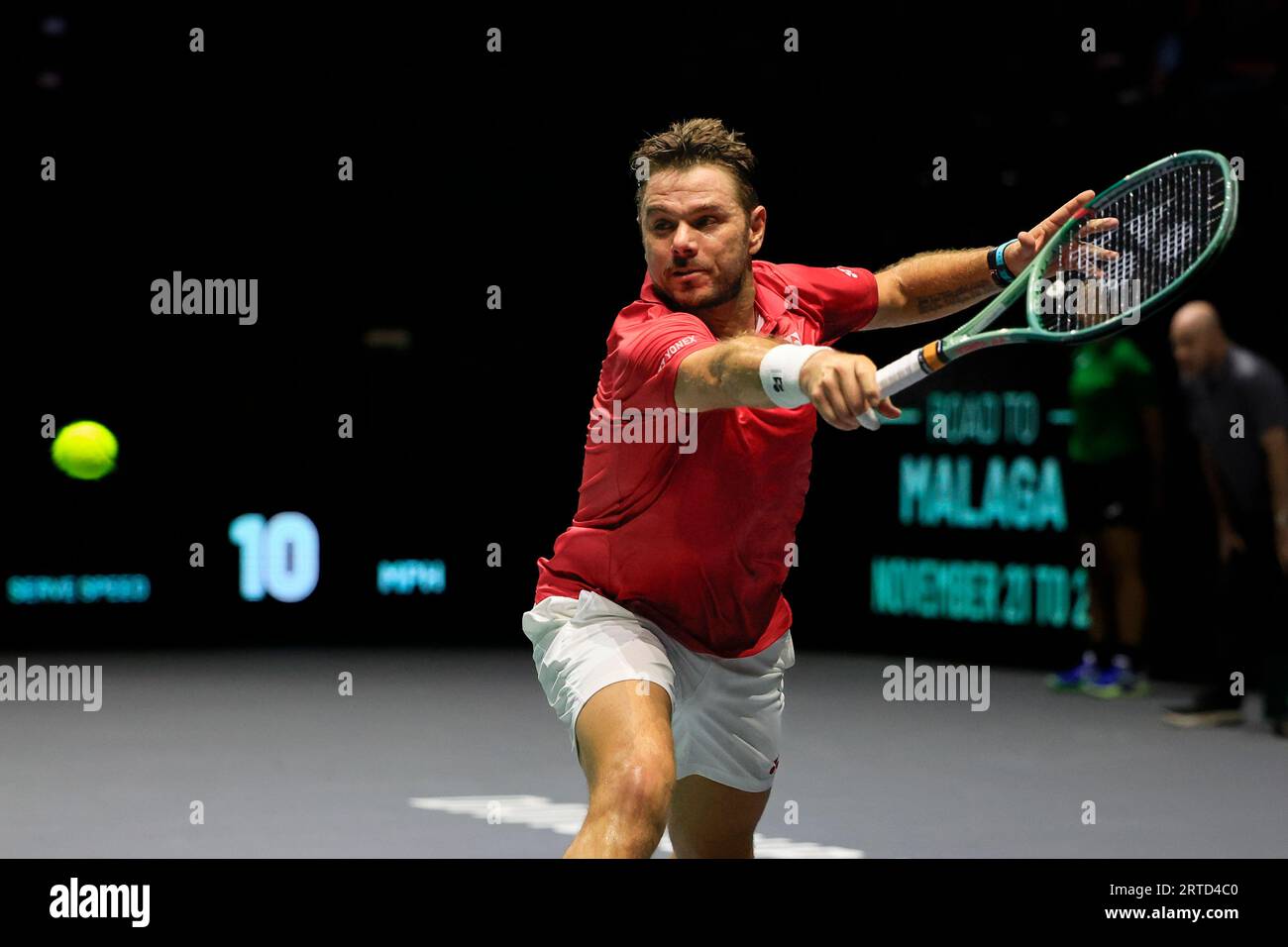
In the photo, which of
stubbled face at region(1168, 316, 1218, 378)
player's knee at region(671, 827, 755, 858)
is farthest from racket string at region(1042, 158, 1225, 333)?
stubbled face at region(1168, 316, 1218, 378)

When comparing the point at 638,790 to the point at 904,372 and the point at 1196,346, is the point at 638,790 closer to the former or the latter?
the point at 904,372

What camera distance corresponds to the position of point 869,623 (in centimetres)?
1076

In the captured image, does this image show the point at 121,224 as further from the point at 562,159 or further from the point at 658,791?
the point at 658,791

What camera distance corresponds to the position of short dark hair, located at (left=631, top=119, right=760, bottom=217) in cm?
366

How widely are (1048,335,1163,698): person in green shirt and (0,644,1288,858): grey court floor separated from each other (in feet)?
1.35

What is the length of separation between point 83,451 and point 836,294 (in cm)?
792

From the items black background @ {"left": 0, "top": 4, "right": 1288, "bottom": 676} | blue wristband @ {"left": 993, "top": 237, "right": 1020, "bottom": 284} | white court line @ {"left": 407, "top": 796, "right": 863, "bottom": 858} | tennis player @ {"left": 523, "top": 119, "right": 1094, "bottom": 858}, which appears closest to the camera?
tennis player @ {"left": 523, "top": 119, "right": 1094, "bottom": 858}

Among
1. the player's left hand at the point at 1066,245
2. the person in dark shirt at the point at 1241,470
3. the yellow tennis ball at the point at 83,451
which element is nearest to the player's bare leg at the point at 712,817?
the player's left hand at the point at 1066,245

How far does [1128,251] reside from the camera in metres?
3.62

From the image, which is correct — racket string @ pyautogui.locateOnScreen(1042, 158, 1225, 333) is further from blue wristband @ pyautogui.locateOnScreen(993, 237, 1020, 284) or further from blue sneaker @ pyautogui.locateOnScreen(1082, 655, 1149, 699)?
blue sneaker @ pyautogui.locateOnScreen(1082, 655, 1149, 699)

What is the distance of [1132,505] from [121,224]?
6.11m

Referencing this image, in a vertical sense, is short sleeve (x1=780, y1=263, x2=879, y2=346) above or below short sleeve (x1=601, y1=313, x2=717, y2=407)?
above

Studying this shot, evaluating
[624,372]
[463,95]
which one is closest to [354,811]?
[624,372]

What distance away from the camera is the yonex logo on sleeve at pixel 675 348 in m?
3.30
